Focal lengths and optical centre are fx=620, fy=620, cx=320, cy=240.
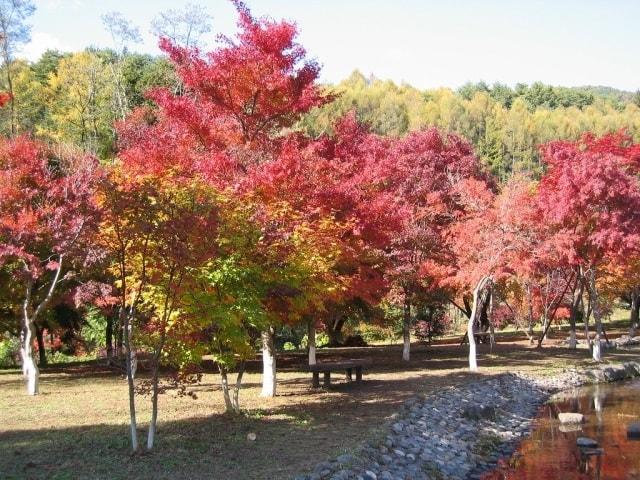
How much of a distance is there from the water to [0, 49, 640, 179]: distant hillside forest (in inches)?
398

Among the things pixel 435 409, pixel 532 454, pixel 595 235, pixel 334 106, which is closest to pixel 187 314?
pixel 435 409

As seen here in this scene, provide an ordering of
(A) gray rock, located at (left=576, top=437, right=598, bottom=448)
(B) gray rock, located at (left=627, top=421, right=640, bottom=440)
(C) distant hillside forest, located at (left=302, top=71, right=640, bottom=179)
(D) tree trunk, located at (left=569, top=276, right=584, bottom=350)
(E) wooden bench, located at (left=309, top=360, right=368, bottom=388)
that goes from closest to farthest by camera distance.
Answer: (A) gray rock, located at (left=576, top=437, right=598, bottom=448)
(B) gray rock, located at (left=627, top=421, right=640, bottom=440)
(E) wooden bench, located at (left=309, top=360, right=368, bottom=388)
(D) tree trunk, located at (left=569, top=276, right=584, bottom=350)
(C) distant hillside forest, located at (left=302, top=71, right=640, bottom=179)

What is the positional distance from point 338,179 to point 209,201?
7.00m

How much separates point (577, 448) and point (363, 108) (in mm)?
61211

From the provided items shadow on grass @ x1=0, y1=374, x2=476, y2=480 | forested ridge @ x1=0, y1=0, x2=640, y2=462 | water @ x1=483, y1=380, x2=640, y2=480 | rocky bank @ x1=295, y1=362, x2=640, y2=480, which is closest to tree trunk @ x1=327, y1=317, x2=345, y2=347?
forested ridge @ x1=0, y1=0, x2=640, y2=462

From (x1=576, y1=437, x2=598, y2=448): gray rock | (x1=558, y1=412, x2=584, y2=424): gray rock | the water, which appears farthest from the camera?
(x1=558, y1=412, x2=584, y2=424): gray rock

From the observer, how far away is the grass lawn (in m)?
7.86

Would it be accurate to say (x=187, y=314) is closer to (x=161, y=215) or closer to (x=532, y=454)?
(x=161, y=215)

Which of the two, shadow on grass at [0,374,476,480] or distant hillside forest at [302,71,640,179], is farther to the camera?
distant hillside forest at [302,71,640,179]

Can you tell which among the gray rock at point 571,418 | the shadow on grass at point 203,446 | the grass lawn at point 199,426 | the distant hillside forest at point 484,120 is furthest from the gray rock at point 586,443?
the distant hillside forest at point 484,120

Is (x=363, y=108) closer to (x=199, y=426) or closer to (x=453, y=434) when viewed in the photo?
(x=453, y=434)

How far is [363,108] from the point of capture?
230 feet

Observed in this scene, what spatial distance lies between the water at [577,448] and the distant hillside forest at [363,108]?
10098 millimetres

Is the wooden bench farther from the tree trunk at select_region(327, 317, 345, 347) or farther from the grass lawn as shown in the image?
the tree trunk at select_region(327, 317, 345, 347)
